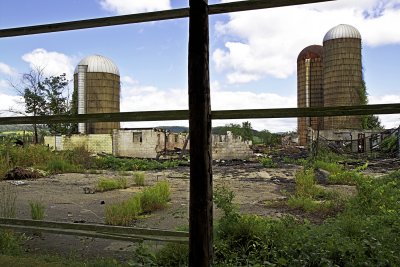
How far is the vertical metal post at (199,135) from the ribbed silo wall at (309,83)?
16336 mm

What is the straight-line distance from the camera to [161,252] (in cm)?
233

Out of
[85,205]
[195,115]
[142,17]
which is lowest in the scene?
[85,205]

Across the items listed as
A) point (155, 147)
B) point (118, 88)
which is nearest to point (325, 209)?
point (155, 147)

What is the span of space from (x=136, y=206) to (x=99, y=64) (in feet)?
50.5

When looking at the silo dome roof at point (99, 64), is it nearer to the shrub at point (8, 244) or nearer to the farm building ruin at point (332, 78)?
the farm building ruin at point (332, 78)

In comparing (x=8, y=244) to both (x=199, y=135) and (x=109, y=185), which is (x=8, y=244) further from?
(x=109, y=185)

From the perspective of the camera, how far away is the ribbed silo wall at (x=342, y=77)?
16.0 m

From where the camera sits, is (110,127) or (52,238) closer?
(52,238)

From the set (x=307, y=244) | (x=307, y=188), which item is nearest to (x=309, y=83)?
(x=307, y=188)

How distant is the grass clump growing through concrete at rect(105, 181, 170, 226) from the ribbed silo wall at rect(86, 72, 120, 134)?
12.6 metres

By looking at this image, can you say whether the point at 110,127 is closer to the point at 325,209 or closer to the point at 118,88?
the point at 118,88

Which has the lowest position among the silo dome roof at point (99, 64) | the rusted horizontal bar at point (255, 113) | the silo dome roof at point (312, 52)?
the rusted horizontal bar at point (255, 113)

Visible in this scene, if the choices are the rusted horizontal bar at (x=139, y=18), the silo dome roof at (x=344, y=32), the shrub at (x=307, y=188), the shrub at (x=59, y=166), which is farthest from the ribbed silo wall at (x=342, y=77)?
the rusted horizontal bar at (x=139, y=18)

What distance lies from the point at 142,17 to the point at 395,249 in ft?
6.50
